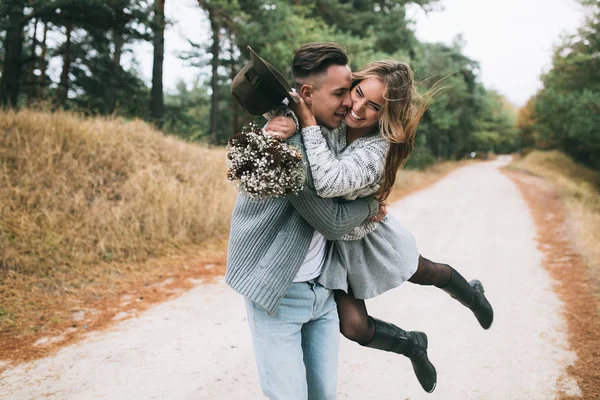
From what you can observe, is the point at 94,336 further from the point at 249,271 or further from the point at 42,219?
the point at 249,271

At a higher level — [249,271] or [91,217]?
[249,271]

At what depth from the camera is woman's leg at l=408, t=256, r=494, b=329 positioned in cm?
279

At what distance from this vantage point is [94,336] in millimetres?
3805

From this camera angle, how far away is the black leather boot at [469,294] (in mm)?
3035

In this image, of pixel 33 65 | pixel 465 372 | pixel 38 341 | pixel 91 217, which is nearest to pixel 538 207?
pixel 465 372

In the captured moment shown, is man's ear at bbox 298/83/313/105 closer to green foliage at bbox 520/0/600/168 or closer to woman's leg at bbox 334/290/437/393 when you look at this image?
woman's leg at bbox 334/290/437/393

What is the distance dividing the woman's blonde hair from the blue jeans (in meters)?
0.57

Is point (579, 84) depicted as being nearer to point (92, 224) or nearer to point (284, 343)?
point (92, 224)

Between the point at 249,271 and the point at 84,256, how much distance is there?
4279 mm

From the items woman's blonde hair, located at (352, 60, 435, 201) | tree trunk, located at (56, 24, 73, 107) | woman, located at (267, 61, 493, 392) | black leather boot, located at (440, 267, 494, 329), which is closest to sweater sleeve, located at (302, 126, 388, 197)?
woman, located at (267, 61, 493, 392)

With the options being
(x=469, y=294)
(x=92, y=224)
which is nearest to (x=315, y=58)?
(x=469, y=294)

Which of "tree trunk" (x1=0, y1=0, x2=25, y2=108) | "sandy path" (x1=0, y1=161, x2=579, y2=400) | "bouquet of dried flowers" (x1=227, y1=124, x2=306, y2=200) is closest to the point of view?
"bouquet of dried flowers" (x1=227, y1=124, x2=306, y2=200)

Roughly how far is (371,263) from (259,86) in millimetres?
1046

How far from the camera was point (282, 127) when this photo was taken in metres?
1.68
